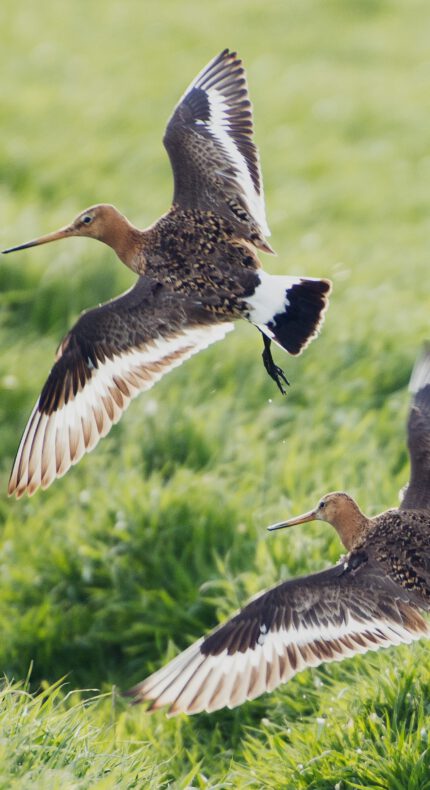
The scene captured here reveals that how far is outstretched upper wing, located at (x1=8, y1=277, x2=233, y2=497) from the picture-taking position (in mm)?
4383

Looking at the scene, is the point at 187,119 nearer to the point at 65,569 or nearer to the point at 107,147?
the point at 65,569

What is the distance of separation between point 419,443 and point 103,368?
120cm

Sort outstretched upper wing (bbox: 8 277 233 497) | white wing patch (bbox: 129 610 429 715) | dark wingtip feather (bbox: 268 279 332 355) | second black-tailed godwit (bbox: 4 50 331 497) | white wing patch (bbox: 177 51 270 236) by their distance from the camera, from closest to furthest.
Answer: dark wingtip feather (bbox: 268 279 332 355)
second black-tailed godwit (bbox: 4 50 331 497)
white wing patch (bbox: 129 610 429 715)
outstretched upper wing (bbox: 8 277 233 497)
white wing patch (bbox: 177 51 270 236)

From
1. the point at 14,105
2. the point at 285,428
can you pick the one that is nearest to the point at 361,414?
the point at 285,428

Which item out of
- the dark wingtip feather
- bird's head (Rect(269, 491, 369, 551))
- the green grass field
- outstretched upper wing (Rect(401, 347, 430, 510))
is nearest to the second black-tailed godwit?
the dark wingtip feather

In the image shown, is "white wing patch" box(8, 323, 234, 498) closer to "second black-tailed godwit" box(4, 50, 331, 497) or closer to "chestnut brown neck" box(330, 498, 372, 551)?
"second black-tailed godwit" box(4, 50, 331, 497)

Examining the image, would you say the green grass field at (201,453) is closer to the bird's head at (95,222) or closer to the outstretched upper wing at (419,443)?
the outstretched upper wing at (419,443)

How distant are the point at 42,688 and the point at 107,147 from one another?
5.56 m

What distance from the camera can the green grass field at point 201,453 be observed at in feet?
14.6

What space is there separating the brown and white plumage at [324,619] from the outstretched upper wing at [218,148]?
1.11 m

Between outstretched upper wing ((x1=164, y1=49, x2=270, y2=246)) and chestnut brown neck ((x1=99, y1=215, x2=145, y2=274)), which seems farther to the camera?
outstretched upper wing ((x1=164, y1=49, x2=270, y2=246))

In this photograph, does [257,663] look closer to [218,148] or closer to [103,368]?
[103,368]

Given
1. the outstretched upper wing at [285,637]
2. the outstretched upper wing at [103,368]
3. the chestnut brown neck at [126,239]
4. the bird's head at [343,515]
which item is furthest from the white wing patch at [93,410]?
the outstretched upper wing at [285,637]

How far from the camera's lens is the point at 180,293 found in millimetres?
4270
